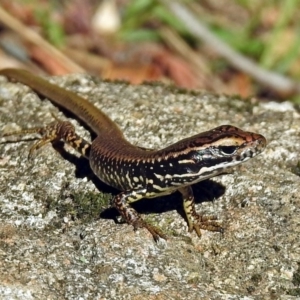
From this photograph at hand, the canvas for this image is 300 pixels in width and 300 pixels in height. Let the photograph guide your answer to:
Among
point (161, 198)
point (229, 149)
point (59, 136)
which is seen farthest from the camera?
point (59, 136)

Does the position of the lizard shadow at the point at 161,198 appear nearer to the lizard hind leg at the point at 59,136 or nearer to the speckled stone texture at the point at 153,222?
the speckled stone texture at the point at 153,222

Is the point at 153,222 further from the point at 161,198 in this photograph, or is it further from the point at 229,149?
the point at 229,149

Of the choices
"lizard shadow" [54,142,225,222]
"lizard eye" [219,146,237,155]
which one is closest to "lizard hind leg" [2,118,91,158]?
"lizard shadow" [54,142,225,222]

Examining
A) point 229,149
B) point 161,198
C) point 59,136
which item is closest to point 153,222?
point 161,198

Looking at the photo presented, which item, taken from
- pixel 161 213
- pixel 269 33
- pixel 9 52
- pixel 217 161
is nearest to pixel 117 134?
pixel 161 213

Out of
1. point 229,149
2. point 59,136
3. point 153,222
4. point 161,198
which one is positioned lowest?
point 153,222

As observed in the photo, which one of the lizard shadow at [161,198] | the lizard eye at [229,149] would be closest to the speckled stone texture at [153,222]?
the lizard shadow at [161,198]

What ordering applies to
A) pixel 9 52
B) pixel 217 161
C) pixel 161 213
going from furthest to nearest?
1. pixel 9 52
2. pixel 161 213
3. pixel 217 161

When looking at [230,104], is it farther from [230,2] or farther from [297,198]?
[230,2]

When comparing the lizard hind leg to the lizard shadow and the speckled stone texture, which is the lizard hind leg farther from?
the lizard shadow
